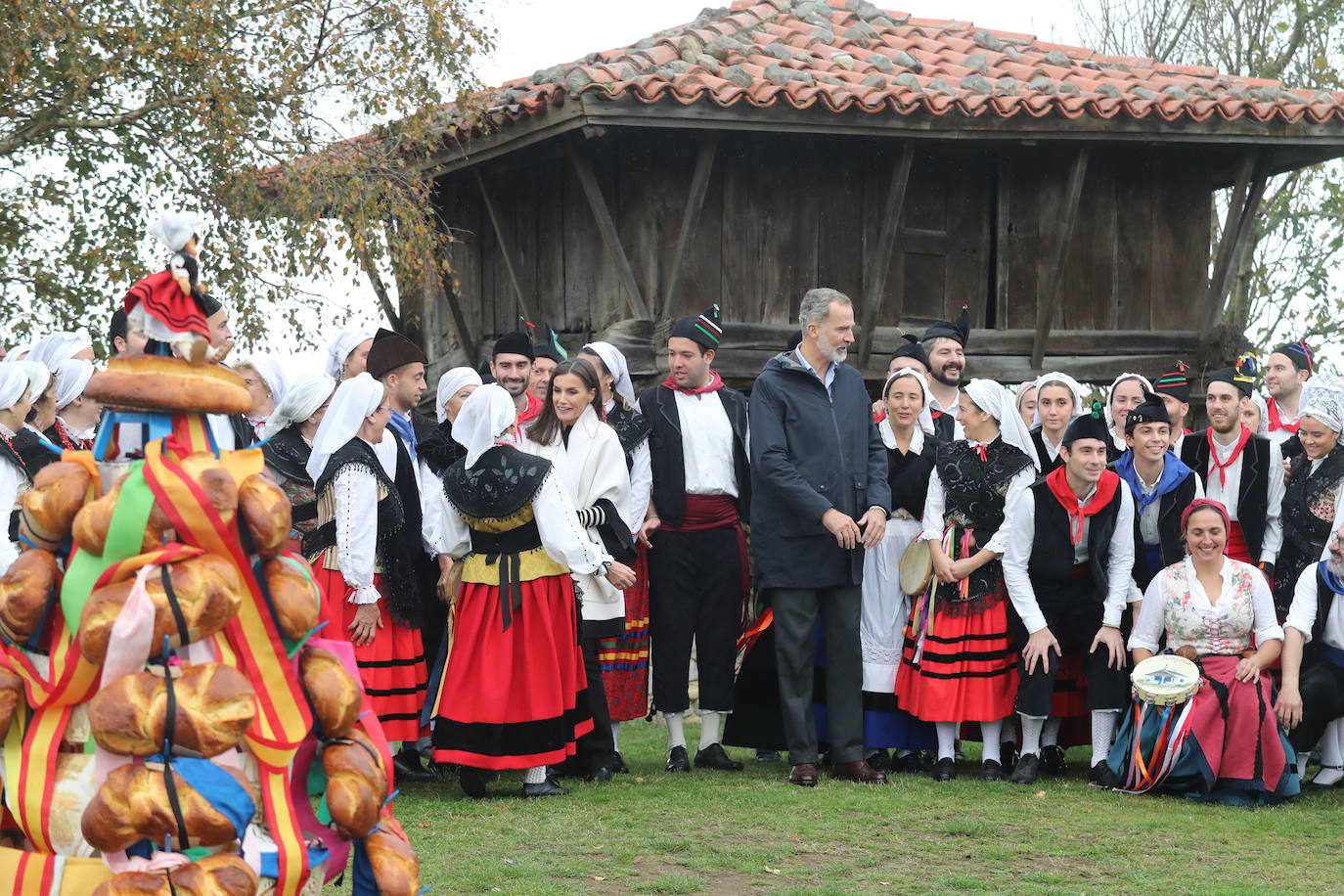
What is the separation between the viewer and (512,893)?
493cm

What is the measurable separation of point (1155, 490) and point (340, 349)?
4.02 metres

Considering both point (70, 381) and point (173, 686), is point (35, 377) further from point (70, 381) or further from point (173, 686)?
point (173, 686)

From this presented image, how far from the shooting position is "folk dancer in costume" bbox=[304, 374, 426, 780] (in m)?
6.29

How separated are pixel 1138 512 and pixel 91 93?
7.78m

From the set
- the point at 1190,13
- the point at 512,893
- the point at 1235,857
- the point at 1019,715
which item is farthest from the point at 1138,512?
the point at 1190,13

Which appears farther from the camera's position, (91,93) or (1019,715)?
(91,93)

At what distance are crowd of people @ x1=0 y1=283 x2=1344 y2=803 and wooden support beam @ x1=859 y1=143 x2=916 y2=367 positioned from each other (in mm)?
4418

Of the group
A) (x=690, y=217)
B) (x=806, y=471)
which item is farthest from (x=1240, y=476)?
(x=690, y=217)

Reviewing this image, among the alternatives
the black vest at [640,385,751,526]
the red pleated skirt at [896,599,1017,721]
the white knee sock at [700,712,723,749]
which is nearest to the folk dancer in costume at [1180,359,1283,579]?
the red pleated skirt at [896,599,1017,721]

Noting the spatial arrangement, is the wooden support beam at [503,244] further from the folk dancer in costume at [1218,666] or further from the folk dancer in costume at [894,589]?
the folk dancer in costume at [1218,666]

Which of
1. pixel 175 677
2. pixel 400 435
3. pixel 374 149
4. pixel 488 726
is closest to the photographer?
pixel 175 677

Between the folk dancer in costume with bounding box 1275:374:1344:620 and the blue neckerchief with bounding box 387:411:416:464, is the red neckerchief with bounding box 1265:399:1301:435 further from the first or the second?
the blue neckerchief with bounding box 387:411:416:464

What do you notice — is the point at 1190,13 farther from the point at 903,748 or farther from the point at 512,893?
the point at 512,893

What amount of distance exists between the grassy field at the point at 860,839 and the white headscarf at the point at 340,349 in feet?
6.75
